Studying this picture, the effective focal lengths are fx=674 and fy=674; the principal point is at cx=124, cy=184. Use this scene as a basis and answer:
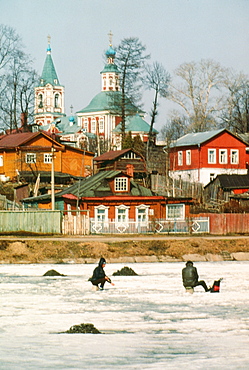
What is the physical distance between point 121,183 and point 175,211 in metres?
4.44

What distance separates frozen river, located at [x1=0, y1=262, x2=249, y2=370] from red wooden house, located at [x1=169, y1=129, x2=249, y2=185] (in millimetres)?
37732

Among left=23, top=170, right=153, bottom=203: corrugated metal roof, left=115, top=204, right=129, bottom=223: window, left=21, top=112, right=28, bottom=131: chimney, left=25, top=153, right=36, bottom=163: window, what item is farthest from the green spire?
left=115, top=204, right=129, bottom=223: window

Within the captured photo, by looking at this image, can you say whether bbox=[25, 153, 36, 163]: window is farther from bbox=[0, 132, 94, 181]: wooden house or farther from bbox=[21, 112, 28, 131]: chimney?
bbox=[21, 112, 28, 131]: chimney

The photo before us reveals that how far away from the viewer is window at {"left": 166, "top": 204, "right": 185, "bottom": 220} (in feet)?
161

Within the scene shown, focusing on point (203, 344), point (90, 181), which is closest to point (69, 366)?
point (203, 344)

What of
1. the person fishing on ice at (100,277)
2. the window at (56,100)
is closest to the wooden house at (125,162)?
the person fishing on ice at (100,277)

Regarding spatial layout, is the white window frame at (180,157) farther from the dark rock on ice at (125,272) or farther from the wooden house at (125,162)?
the dark rock on ice at (125,272)

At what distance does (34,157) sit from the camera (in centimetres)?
6400

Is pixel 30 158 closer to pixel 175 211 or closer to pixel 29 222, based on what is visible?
pixel 175 211

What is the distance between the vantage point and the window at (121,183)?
48781mm

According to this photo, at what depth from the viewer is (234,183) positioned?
58188mm

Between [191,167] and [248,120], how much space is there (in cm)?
2340

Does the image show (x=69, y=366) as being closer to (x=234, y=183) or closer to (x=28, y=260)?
(x=28, y=260)

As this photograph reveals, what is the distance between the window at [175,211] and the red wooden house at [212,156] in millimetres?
14778
